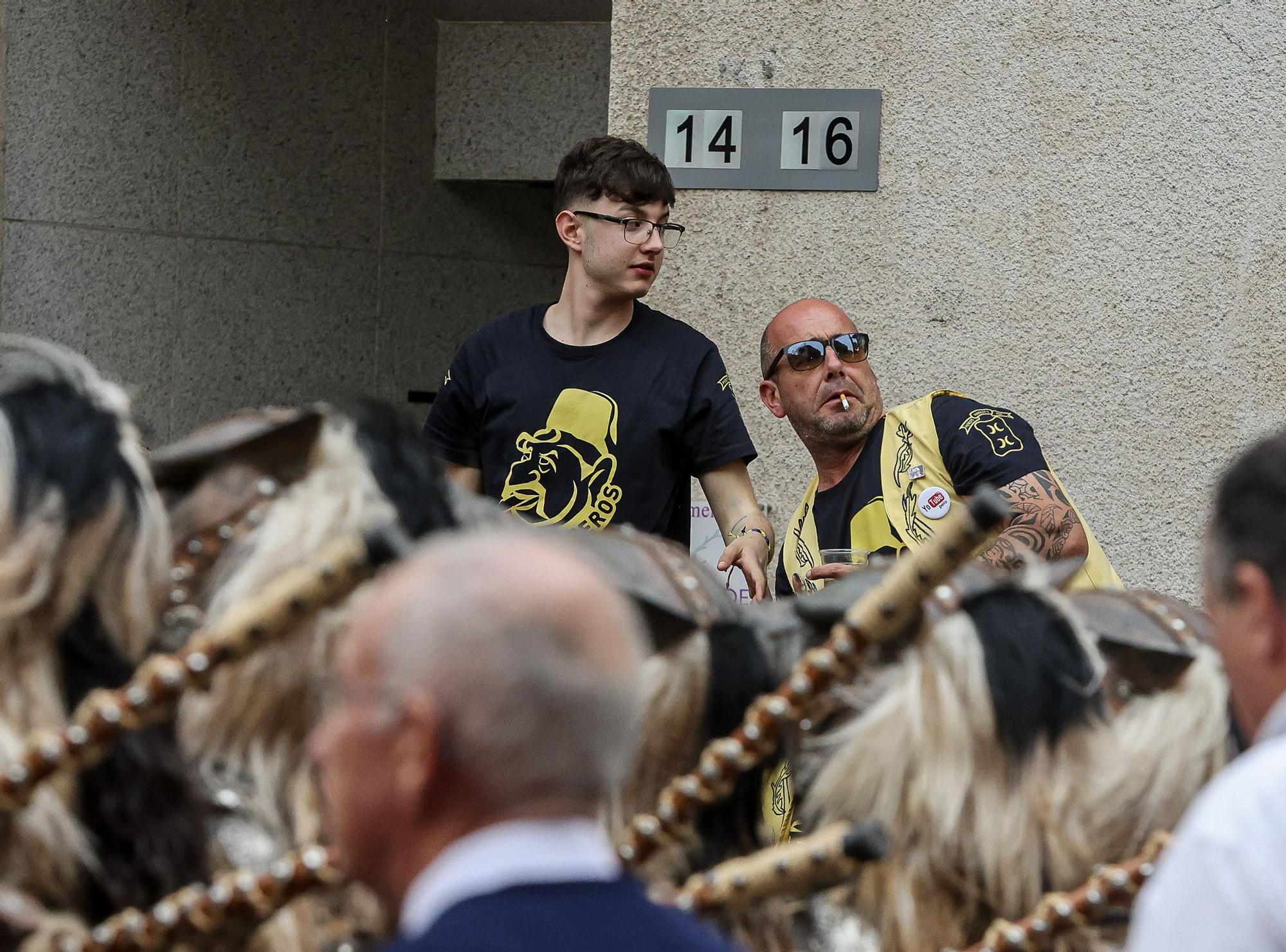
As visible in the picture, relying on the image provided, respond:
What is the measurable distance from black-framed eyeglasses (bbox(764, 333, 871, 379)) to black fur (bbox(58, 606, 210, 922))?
2.15 meters

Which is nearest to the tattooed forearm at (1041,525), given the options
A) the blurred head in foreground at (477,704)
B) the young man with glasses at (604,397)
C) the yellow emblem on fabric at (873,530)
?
the yellow emblem on fabric at (873,530)

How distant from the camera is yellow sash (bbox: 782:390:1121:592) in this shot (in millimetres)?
3352

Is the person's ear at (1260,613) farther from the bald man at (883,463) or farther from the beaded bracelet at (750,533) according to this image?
the beaded bracelet at (750,533)

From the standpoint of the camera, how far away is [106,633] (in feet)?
5.84

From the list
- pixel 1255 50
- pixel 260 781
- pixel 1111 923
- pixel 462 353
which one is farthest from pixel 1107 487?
pixel 260 781

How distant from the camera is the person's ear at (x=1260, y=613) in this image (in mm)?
1285

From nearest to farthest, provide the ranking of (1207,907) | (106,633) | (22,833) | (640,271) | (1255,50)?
(1207,907), (22,833), (106,633), (640,271), (1255,50)

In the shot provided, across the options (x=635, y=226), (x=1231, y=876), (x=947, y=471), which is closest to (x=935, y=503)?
(x=947, y=471)

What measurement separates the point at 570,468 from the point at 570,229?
2.06 feet

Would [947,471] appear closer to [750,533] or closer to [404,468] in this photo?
[750,533]

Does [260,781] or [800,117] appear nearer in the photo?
[260,781]

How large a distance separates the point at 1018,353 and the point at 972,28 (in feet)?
3.10

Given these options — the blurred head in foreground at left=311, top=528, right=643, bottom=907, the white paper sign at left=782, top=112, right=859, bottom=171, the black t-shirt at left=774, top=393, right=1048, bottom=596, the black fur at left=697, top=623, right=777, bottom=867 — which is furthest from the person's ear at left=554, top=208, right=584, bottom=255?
the blurred head in foreground at left=311, top=528, right=643, bottom=907

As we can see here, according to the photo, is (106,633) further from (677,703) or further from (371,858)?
(371,858)
